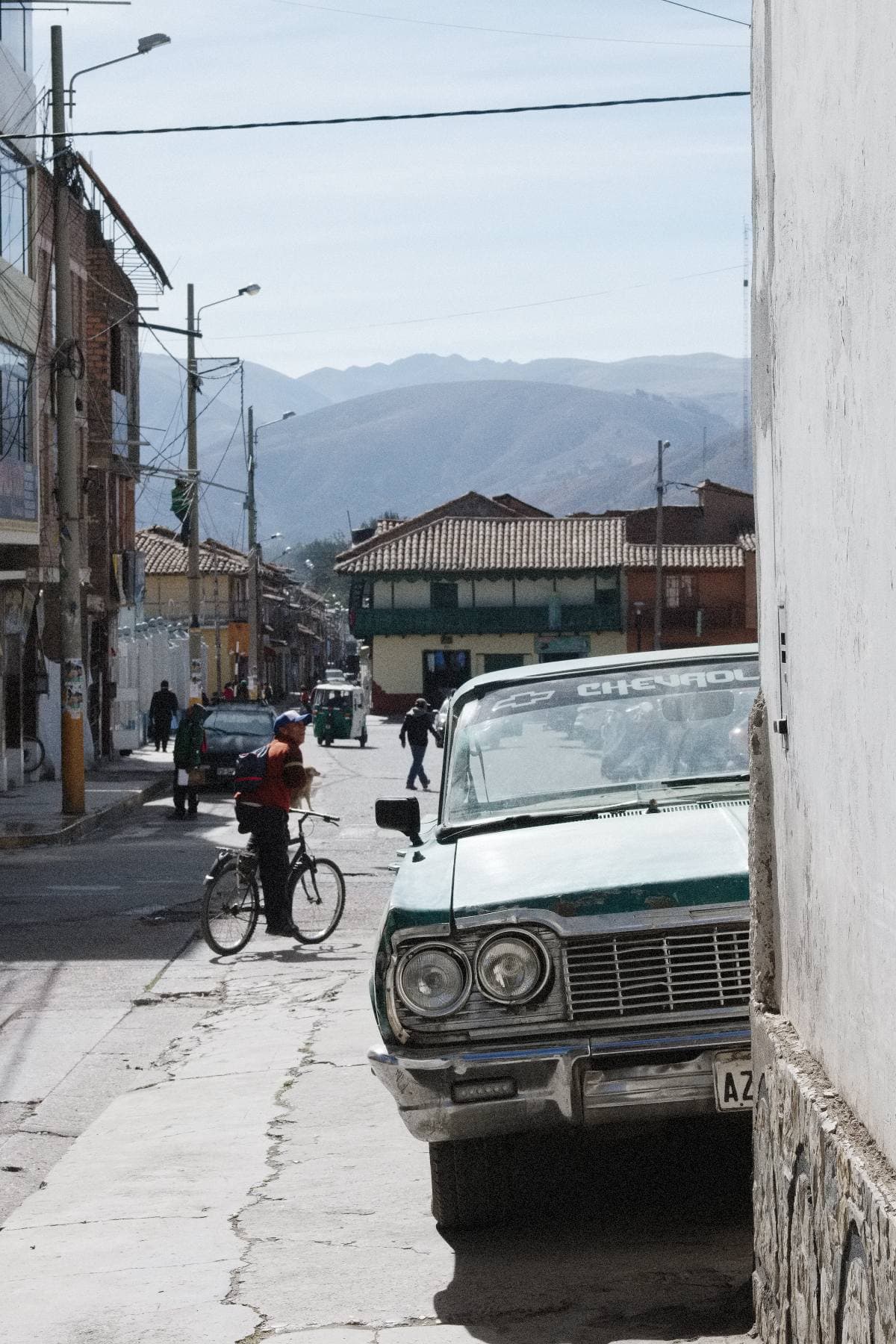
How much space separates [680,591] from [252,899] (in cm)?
7089

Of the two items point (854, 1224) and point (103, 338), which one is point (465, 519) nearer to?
point (103, 338)

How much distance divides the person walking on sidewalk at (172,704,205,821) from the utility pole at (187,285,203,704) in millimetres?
11089

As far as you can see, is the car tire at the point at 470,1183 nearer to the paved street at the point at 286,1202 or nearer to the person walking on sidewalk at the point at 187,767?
the paved street at the point at 286,1202

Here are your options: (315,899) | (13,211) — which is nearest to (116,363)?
(13,211)

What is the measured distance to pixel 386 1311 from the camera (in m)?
5.05

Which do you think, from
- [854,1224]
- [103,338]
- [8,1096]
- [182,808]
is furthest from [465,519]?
[854,1224]

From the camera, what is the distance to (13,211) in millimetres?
27906

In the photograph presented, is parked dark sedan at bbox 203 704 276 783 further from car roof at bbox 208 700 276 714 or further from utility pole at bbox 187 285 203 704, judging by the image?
utility pole at bbox 187 285 203 704

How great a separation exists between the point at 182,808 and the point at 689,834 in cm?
1997

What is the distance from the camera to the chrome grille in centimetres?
518

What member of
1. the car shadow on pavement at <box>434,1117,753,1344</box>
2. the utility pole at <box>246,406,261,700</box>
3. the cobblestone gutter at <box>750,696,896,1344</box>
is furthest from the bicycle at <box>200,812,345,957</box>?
the utility pole at <box>246,406,261,700</box>

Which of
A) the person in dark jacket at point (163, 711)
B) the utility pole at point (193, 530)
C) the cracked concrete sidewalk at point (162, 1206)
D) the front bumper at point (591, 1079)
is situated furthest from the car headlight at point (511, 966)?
the person in dark jacket at point (163, 711)

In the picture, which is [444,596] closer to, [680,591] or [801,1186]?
[680,591]

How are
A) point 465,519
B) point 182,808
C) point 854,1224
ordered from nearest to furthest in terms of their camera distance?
1. point 854,1224
2. point 182,808
3. point 465,519
